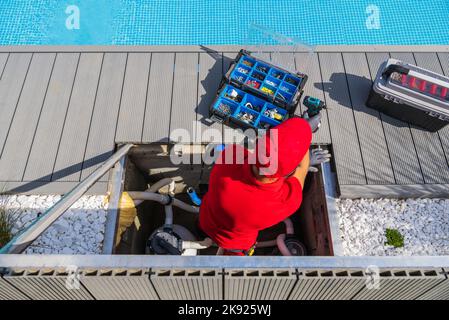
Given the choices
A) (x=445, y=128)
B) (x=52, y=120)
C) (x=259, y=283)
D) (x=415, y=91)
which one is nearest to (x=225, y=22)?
(x=52, y=120)

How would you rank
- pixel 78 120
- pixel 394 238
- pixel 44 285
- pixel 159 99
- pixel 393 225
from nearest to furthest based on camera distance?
pixel 44 285 < pixel 394 238 < pixel 393 225 < pixel 78 120 < pixel 159 99

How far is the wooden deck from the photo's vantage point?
4582 millimetres

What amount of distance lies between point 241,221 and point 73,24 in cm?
687

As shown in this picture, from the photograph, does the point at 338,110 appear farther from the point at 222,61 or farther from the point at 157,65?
the point at 157,65

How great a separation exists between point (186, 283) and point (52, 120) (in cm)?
338

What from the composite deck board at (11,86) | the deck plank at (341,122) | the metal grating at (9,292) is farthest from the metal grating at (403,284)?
the composite deck board at (11,86)

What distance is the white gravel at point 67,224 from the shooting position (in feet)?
13.7

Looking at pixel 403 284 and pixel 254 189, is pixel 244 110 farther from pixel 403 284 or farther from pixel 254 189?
pixel 403 284

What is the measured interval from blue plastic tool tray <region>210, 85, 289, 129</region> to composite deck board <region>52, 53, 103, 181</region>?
6.11 feet

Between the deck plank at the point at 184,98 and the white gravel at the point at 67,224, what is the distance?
55.1 inches

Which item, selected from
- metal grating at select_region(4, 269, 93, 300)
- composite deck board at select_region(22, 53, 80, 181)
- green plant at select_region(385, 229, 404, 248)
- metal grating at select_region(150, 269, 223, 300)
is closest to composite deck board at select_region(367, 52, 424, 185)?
green plant at select_region(385, 229, 404, 248)

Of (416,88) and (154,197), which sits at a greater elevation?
(416,88)

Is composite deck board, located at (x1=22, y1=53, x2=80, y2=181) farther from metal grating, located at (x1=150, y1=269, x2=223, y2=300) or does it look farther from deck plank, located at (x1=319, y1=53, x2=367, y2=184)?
deck plank, located at (x1=319, y1=53, x2=367, y2=184)

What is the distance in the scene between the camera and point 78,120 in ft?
16.2
